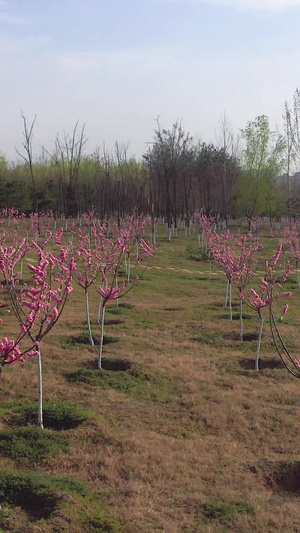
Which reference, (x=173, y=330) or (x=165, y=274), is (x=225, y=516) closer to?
(x=173, y=330)

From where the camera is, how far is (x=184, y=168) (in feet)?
180

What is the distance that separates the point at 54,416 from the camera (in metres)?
7.54

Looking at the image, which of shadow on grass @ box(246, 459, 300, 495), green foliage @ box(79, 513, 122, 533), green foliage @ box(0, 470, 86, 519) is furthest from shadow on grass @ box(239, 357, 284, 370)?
green foliage @ box(79, 513, 122, 533)

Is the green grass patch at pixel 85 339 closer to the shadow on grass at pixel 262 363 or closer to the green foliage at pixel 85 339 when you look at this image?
the green foliage at pixel 85 339

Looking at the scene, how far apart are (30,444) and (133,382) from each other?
2.90 metres

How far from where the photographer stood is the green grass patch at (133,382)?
29.4 ft

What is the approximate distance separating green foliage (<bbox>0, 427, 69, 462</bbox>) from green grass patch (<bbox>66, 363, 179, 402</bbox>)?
2226mm

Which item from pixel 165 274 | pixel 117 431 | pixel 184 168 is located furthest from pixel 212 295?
pixel 184 168

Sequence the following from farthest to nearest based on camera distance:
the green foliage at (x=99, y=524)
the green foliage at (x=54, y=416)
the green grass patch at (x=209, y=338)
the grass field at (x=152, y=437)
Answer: the green grass patch at (x=209, y=338) < the green foliage at (x=54, y=416) < the grass field at (x=152, y=437) < the green foliage at (x=99, y=524)

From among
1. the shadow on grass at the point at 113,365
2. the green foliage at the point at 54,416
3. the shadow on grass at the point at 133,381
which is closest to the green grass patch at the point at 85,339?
the shadow on grass at the point at 113,365

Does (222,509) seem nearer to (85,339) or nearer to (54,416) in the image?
(54,416)

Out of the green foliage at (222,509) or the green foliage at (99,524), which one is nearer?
the green foliage at (99,524)

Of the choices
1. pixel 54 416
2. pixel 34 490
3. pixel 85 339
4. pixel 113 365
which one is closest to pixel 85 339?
pixel 85 339

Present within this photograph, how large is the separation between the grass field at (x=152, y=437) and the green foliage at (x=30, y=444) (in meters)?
0.01
